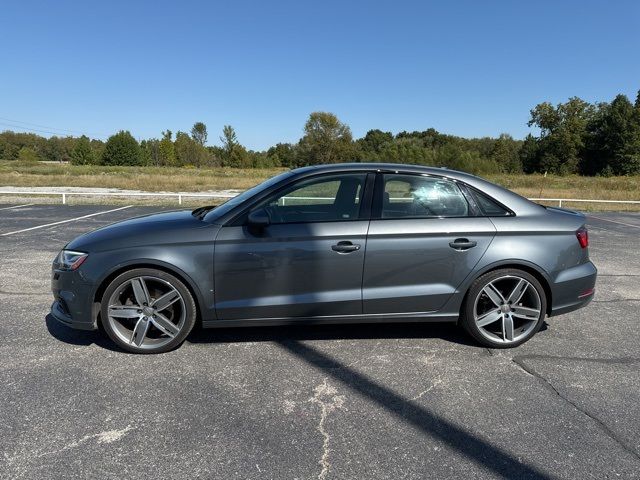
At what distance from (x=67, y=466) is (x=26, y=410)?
29.6 inches

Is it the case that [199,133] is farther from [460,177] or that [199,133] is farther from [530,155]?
[460,177]

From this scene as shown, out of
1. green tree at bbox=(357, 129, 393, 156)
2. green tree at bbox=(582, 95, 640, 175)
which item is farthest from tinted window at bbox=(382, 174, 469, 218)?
green tree at bbox=(357, 129, 393, 156)

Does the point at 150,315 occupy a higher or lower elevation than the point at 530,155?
lower

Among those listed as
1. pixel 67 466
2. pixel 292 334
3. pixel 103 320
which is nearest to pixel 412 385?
pixel 292 334

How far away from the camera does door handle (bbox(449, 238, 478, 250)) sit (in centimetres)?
377

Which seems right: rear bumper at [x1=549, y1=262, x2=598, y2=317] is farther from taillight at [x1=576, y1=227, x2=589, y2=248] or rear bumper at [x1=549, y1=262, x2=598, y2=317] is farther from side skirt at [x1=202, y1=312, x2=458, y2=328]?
side skirt at [x1=202, y1=312, x2=458, y2=328]

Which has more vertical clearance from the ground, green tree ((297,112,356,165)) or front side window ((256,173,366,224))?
green tree ((297,112,356,165))

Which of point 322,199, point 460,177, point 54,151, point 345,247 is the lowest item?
point 345,247

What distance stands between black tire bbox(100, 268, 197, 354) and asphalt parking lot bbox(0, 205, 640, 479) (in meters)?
0.11

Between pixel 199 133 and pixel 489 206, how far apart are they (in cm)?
10393

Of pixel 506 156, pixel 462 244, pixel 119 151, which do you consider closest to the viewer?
pixel 462 244

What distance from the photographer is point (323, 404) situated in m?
3.02

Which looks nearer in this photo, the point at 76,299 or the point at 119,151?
the point at 76,299

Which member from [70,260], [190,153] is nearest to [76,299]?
[70,260]
